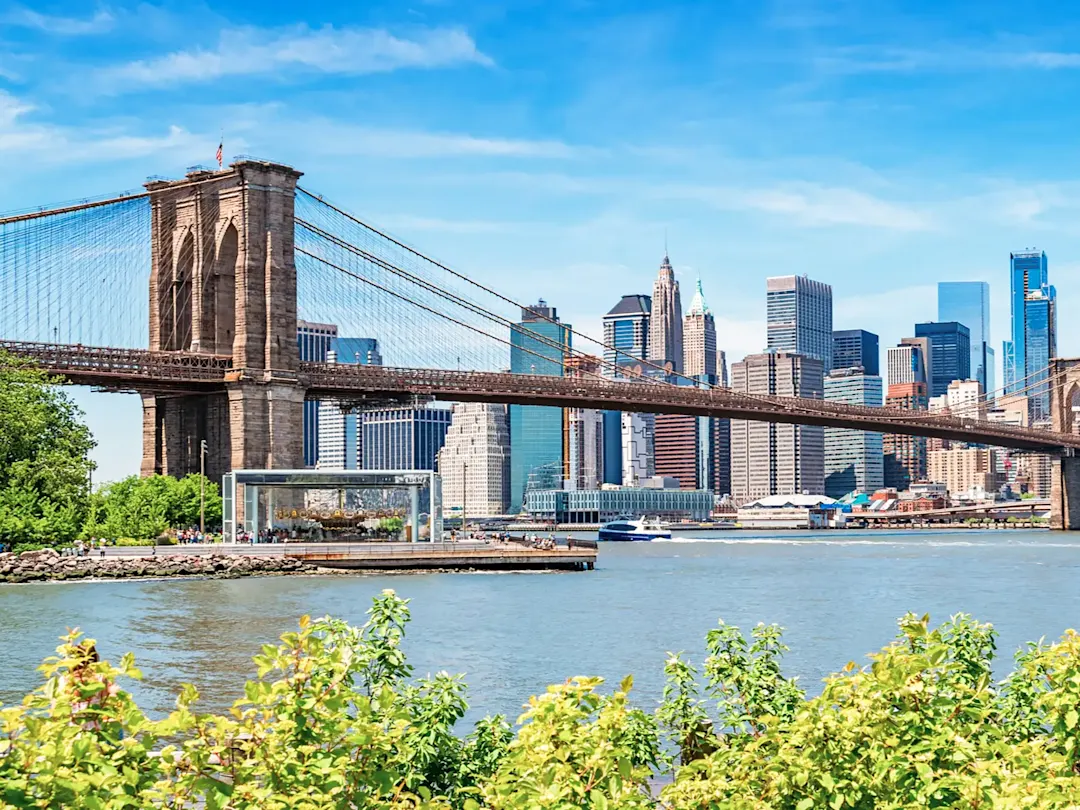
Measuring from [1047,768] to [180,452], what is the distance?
223ft

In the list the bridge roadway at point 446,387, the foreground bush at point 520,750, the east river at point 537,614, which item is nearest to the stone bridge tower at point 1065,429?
the bridge roadway at point 446,387

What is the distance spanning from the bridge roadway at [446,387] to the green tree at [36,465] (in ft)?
16.5

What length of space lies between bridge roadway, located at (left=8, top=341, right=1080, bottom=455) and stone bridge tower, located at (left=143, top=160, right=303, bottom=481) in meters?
1.21

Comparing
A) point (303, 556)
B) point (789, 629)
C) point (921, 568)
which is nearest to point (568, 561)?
point (303, 556)

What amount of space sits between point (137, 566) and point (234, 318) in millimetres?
21111

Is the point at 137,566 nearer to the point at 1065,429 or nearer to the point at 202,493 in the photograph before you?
the point at 202,493

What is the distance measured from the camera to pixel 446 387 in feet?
243

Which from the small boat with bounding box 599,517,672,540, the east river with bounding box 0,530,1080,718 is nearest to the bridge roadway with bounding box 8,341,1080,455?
the east river with bounding box 0,530,1080,718

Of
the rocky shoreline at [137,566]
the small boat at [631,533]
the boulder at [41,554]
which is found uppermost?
the boulder at [41,554]

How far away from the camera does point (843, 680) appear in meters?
9.51

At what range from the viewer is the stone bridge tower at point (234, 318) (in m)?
69.6

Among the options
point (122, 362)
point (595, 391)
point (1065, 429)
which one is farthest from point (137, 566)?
point (1065, 429)

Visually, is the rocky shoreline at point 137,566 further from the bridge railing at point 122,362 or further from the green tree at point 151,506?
the bridge railing at point 122,362

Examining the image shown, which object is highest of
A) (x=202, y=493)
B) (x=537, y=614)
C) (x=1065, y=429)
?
(x=1065, y=429)
